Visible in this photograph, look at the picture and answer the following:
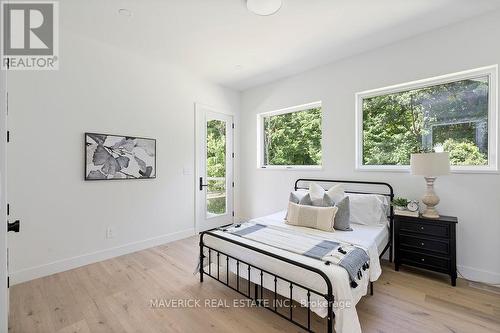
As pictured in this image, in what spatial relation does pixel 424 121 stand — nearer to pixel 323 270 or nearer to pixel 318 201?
pixel 318 201

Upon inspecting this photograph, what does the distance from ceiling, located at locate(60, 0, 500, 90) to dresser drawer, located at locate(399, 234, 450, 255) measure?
93.8 inches

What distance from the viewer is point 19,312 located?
6.70 ft

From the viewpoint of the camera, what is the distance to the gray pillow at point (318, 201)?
2.83 m

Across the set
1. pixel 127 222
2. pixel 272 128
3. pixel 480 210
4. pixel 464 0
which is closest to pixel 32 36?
pixel 127 222

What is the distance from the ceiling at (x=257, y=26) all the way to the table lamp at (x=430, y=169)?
148cm

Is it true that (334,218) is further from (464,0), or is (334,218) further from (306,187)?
(464,0)

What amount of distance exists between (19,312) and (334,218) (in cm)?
306

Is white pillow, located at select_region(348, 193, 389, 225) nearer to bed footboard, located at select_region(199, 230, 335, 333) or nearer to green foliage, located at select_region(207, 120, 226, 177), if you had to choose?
bed footboard, located at select_region(199, 230, 335, 333)

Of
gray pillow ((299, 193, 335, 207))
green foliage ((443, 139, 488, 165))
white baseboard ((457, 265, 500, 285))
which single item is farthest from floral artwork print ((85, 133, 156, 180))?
white baseboard ((457, 265, 500, 285))

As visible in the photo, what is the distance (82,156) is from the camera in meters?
2.93

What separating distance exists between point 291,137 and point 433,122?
2055 mm

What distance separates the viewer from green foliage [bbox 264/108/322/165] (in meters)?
3.95

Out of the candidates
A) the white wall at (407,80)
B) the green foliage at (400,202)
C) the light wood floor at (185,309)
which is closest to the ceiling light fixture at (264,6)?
the white wall at (407,80)

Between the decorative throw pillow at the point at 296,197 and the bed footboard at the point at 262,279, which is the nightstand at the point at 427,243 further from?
the bed footboard at the point at 262,279
